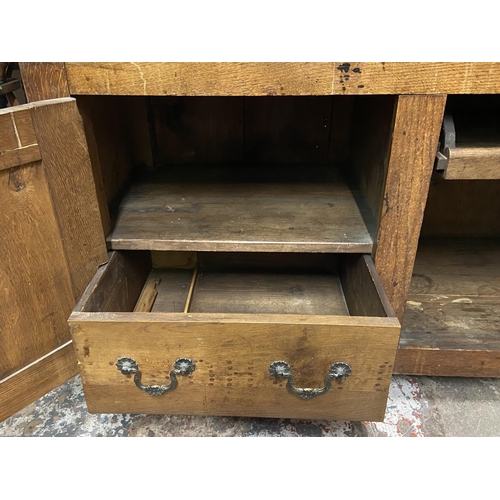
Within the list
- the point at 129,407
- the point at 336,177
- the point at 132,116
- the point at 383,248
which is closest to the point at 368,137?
the point at 336,177

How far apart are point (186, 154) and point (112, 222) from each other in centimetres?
33

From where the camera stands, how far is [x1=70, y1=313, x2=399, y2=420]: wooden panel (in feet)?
2.11

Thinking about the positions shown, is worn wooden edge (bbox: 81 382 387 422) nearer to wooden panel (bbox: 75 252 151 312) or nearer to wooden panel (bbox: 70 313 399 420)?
wooden panel (bbox: 70 313 399 420)

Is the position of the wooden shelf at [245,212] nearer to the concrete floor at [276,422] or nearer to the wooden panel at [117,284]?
the wooden panel at [117,284]

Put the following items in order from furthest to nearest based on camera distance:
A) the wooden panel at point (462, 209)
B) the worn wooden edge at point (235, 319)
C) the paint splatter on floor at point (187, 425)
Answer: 1. the wooden panel at point (462, 209)
2. the paint splatter on floor at point (187, 425)
3. the worn wooden edge at point (235, 319)

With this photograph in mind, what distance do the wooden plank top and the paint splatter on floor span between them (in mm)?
624

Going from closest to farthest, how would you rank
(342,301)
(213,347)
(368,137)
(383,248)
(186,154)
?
1. (213,347)
2. (383,248)
3. (368,137)
4. (342,301)
5. (186,154)

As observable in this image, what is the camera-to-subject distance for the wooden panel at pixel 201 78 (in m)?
0.67

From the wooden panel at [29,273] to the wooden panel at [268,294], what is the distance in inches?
12.5

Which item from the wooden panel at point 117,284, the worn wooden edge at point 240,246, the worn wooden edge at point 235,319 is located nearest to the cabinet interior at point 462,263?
the worn wooden edge at point 240,246

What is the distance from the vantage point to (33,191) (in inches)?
28.0

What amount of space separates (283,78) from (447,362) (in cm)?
65

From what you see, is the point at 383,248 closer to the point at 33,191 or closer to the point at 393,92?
the point at 393,92

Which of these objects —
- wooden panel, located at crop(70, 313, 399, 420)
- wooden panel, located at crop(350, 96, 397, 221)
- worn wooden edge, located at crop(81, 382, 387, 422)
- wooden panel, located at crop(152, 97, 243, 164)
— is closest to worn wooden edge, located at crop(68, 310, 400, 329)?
wooden panel, located at crop(70, 313, 399, 420)
